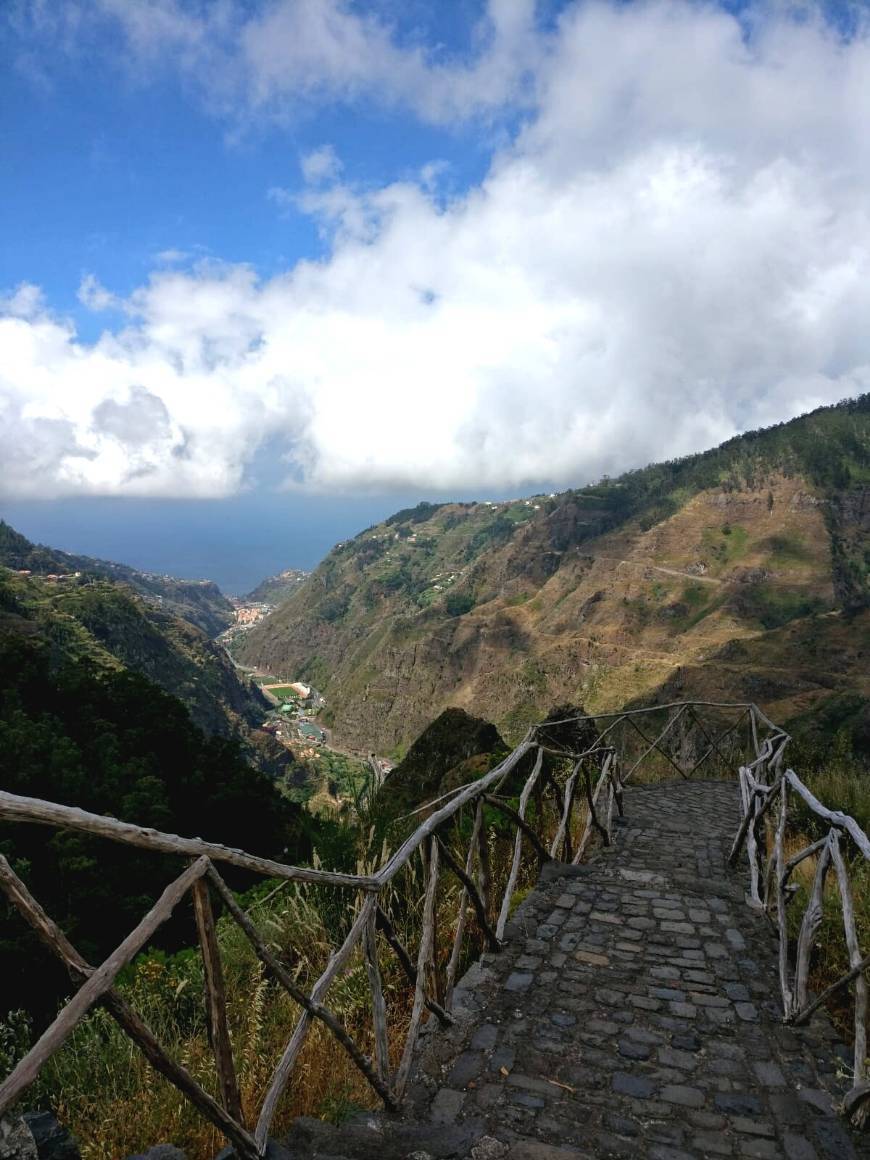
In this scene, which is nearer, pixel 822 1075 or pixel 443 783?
pixel 822 1075

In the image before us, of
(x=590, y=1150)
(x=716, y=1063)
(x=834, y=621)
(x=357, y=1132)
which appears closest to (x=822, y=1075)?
(x=716, y=1063)

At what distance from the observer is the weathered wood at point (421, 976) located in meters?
3.40

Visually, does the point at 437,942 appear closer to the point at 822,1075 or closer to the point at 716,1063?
the point at 716,1063

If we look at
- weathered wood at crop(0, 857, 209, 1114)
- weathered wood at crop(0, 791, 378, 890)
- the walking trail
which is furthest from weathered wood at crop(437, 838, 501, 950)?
weathered wood at crop(0, 857, 209, 1114)

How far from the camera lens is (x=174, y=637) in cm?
13025

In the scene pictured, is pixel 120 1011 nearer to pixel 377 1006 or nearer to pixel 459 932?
pixel 377 1006

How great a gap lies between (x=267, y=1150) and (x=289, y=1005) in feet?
7.10

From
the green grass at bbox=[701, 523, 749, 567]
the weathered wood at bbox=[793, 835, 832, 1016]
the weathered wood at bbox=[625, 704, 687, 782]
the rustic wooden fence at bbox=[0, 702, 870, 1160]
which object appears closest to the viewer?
the rustic wooden fence at bbox=[0, 702, 870, 1160]

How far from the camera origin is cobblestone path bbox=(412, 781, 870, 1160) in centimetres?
313

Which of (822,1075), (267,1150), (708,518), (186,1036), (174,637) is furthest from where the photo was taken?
(708,518)

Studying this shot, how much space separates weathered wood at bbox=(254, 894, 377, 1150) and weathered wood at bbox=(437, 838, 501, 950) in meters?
1.02

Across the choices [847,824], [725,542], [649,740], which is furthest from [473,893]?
[725,542]

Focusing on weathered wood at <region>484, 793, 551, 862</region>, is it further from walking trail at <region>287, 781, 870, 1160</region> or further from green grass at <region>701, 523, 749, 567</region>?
green grass at <region>701, 523, 749, 567</region>

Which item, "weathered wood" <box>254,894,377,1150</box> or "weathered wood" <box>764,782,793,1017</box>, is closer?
"weathered wood" <box>254,894,377,1150</box>
